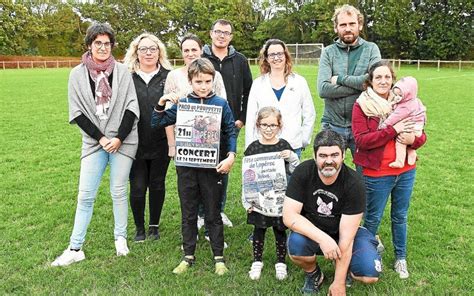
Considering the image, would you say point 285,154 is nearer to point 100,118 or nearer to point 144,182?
point 144,182

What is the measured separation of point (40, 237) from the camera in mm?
4742

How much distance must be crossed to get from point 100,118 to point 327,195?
209 centimetres

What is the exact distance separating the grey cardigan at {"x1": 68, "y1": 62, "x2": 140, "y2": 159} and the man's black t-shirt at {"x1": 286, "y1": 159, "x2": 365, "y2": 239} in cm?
159

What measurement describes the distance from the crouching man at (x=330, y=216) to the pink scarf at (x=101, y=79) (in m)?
1.80

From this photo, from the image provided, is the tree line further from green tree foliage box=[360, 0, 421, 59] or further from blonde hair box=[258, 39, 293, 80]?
blonde hair box=[258, 39, 293, 80]

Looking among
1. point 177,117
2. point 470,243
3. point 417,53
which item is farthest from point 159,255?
point 417,53

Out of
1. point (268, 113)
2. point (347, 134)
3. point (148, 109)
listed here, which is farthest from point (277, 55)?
point (148, 109)

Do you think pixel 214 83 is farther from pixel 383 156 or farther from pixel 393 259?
pixel 393 259

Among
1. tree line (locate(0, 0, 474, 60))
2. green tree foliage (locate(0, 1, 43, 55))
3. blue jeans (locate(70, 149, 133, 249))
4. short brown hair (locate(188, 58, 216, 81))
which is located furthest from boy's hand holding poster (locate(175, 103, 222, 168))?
green tree foliage (locate(0, 1, 43, 55))

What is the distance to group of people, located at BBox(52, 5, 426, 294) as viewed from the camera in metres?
3.51

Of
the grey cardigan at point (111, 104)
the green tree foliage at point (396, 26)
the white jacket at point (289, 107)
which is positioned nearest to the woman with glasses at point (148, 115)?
the grey cardigan at point (111, 104)

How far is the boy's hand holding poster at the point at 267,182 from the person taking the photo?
3820 mm

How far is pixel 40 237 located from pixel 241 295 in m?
2.38

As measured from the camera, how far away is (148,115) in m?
4.36
